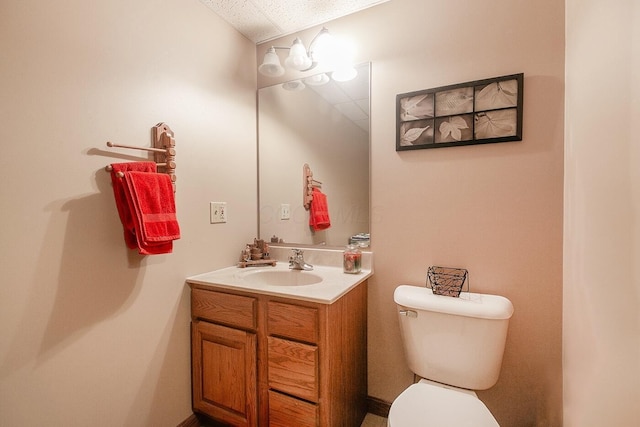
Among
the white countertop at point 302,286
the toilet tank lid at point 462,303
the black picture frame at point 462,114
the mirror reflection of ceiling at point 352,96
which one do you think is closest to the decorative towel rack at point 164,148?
the white countertop at point 302,286

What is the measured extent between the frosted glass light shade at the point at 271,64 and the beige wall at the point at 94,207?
0.29m

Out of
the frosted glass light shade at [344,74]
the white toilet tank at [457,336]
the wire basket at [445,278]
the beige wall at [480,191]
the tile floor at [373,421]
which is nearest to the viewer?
the white toilet tank at [457,336]

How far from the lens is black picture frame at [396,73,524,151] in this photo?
1321 millimetres

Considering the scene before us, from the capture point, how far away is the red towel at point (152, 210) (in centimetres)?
114

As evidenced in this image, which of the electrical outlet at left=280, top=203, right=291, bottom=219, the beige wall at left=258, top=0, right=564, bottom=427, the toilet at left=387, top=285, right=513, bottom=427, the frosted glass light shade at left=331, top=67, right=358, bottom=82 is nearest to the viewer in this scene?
the toilet at left=387, top=285, right=513, bottom=427

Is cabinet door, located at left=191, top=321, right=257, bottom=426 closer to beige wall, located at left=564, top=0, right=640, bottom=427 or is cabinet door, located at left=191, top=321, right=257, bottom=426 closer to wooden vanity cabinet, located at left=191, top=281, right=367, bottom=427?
wooden vanity cabinet, located at left=191, top=281, right=367, bottom=427

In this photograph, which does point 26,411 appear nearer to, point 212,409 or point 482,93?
point 212,409

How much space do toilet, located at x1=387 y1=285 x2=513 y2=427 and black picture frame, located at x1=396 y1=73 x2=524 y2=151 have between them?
2.50 ft

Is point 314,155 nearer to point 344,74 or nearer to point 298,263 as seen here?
point 344,74

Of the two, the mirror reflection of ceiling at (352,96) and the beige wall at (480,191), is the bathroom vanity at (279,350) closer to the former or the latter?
the beige wall at (480,191)

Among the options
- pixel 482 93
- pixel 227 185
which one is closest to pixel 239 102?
pixel 227 185

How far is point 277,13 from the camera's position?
1669mm

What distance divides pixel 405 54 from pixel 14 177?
175 centimetres

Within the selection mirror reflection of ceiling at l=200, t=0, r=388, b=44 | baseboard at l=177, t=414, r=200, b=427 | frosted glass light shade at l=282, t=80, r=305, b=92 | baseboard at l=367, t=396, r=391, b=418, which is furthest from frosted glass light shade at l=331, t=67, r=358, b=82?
baseboard at l=177, t=414, r=200, b=427
